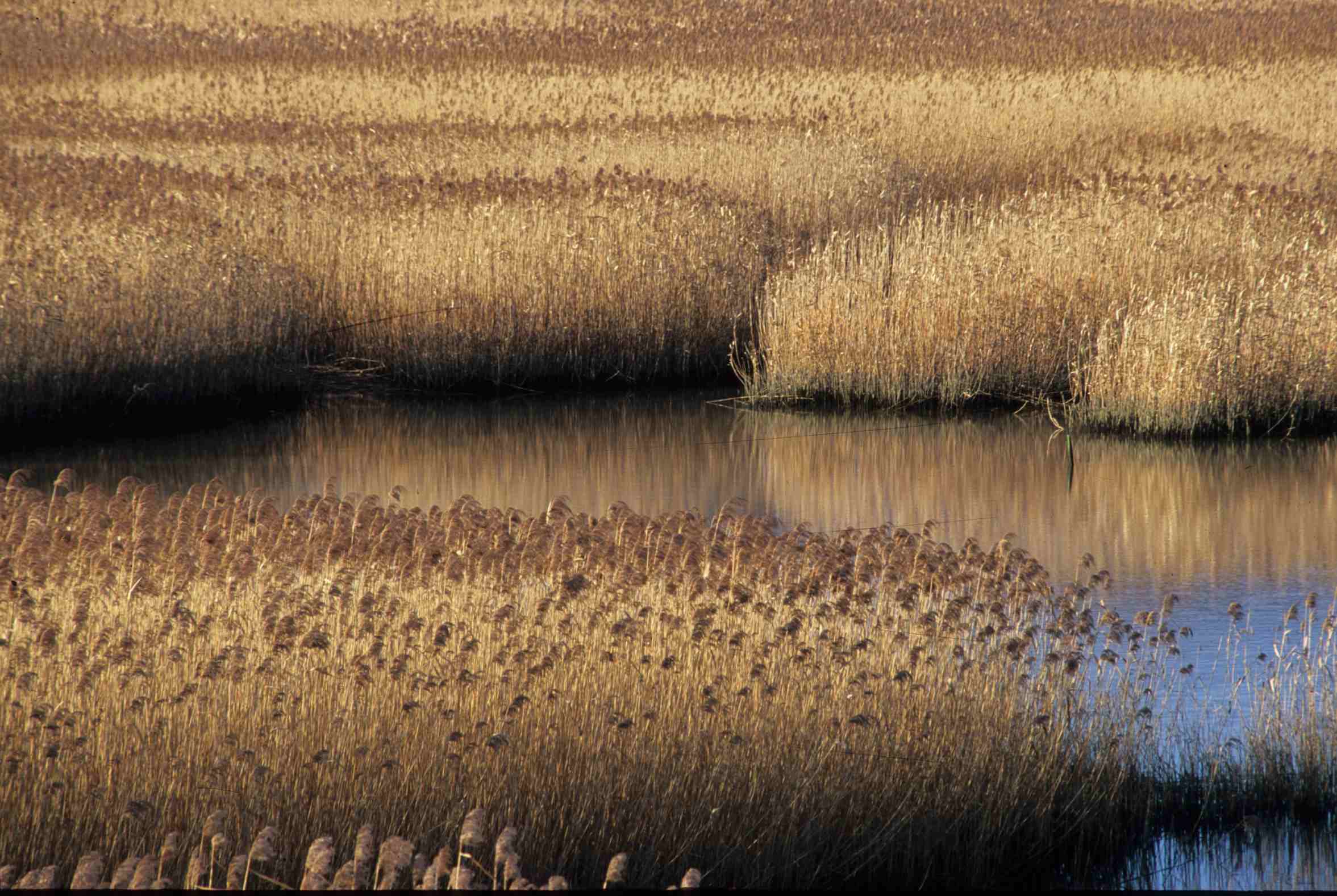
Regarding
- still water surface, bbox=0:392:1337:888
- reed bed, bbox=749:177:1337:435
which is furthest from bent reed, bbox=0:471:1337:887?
reed bed, bbox=749:177:1337:435

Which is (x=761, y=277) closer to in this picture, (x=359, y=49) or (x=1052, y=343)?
(x=1052, y=343)

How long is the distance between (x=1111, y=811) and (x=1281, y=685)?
1020 millimetres

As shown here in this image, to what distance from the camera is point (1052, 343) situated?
45.6 ft

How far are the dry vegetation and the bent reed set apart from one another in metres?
6.16

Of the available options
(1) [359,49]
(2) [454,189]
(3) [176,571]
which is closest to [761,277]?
(2) [454,189]

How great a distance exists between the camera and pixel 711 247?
607 inches

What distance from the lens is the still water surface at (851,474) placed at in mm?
10164

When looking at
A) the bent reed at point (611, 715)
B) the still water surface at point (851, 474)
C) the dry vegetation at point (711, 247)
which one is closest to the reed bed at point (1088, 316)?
the dry vegetation at point (711, 247)

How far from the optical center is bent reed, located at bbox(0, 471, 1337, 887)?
17.9 ft

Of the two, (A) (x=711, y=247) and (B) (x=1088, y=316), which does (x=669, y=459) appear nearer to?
(A) (x=711, y=247)

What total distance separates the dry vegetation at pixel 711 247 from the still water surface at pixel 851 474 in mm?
524

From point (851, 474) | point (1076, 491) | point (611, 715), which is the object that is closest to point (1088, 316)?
point (1076, 491)

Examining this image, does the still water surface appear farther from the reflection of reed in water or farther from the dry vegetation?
the dry vegetation

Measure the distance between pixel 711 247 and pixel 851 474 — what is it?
3.81m
